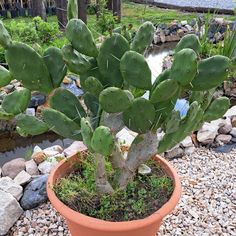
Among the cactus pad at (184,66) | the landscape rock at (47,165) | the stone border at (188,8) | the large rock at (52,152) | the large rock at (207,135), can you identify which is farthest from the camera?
the stone border at (188,8)

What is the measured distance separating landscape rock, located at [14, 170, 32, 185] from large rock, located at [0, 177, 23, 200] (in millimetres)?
67

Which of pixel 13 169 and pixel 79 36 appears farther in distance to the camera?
pixel 13 169

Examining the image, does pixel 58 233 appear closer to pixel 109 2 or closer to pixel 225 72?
pixel 225 72

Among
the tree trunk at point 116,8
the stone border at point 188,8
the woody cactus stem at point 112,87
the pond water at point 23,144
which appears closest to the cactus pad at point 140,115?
the woody cactus stem at point 112,87

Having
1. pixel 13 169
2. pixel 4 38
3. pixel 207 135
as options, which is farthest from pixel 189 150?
pixel 4 38

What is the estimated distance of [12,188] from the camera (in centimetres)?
209

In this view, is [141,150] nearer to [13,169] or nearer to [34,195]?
[34,195]

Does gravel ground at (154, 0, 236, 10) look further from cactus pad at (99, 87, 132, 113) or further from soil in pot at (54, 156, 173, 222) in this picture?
cactus pad at (99, 87, 132, 113)

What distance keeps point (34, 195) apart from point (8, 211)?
0.57ft

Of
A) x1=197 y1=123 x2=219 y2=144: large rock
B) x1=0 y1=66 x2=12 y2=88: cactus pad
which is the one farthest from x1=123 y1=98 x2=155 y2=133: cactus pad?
x1=197 y1=123 x2=219 y2=144: large rock

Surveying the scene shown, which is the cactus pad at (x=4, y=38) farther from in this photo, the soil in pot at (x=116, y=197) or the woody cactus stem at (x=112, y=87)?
the soil in pot at (x=116, y=197)

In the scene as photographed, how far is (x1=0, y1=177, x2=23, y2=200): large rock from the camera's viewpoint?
6.81 feet

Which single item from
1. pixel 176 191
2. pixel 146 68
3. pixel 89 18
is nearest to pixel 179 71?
pixel 146 68

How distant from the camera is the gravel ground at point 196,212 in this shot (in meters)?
1.97
